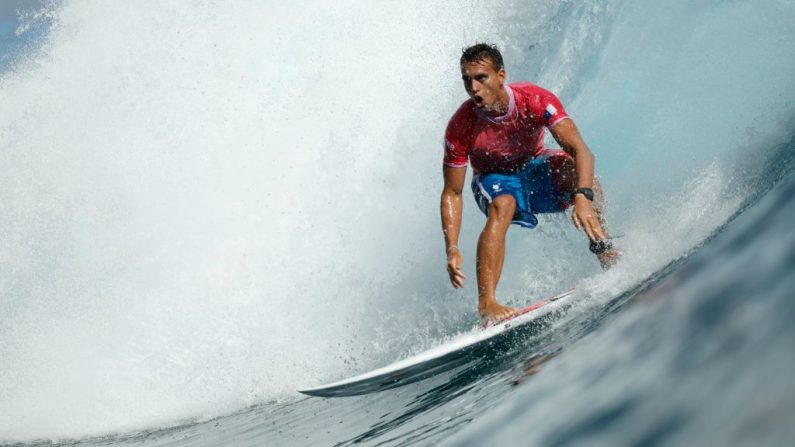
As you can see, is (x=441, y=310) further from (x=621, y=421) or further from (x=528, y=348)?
(x=621, y=421)

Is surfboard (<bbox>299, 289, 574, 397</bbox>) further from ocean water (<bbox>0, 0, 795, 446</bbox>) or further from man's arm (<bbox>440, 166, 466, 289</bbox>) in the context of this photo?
man's arm (<bbox>440, 166, 466, 289</bbox>)

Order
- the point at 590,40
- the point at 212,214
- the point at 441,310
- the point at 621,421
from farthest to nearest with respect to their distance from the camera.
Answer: the point at 590,40 < the point at 212,214 < the point at 441,310 < the point at 621,421

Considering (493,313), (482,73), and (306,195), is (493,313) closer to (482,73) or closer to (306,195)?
(482,73)

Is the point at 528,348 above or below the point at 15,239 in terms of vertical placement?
below

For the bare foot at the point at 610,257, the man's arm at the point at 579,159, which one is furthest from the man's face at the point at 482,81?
the bare foot at the point at 610,257

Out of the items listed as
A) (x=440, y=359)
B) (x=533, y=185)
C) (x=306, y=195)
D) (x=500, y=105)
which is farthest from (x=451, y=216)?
(x=306, y=195)

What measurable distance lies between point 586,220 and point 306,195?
6085 mm

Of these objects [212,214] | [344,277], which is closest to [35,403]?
[212,214]

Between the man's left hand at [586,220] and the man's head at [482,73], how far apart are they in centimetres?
80

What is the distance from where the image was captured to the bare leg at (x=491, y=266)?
4363 mm

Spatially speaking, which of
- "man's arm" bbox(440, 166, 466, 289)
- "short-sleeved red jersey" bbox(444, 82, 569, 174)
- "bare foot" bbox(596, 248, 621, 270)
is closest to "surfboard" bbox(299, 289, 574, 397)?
"bare foot" bbox(596, 248, 621, 270)

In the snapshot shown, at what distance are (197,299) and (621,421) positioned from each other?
861cm

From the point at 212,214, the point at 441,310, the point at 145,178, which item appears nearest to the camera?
the point at 441,310

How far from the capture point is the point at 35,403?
8.78 metres
